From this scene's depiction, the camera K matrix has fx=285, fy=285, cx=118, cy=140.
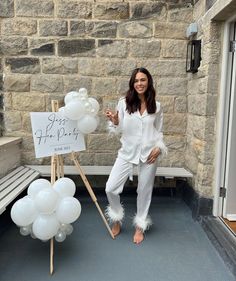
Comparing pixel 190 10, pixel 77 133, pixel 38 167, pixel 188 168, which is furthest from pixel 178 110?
pixel 38 167

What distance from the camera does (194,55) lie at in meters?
3.01

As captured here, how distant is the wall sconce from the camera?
9.71ft

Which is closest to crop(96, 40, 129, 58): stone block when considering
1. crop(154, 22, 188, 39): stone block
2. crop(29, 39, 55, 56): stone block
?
crop(154, 22, 188, 39): stone block

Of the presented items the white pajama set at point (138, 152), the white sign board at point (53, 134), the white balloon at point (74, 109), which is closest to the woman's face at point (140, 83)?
the white pajama set at point (138, 152)

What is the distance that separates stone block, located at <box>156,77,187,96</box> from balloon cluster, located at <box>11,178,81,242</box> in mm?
1815

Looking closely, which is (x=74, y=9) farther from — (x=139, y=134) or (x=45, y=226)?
(x=45, y=226)

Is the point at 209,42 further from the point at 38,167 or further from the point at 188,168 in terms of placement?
the point at 38,167

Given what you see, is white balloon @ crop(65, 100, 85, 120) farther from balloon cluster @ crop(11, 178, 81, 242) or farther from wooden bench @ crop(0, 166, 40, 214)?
wooden bench @ crop(0, 166, 40, 214)

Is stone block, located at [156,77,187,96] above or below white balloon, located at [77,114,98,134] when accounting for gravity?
above

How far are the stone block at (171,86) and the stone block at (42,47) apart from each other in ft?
4.32

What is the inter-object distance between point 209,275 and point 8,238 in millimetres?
1777

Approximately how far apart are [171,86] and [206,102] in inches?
29.6

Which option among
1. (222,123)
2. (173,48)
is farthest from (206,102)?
(173,48)

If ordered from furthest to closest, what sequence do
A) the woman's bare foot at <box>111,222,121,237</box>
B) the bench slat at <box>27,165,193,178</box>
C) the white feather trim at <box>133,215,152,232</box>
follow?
1. the bench slat at <box>27,165,193,178</box>
2. the woman's bare foot at <box>111,222,121,237</box>
3. the white feather trim at <box>133,215,152,232</box>
